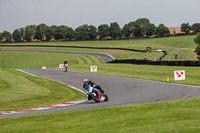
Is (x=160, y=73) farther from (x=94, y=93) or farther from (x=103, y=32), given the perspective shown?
(x=103, y=32)

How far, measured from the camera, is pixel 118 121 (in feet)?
27.7

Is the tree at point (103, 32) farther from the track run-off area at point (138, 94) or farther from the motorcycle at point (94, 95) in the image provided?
the motorcycle at point (94, 95)

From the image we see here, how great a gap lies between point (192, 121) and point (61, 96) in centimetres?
1060

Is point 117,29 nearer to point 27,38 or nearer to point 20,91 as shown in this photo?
point 27,38

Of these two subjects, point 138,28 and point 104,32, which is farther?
point 104,32

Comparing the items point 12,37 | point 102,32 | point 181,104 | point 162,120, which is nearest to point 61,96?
point 181,104

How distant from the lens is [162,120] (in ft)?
26.8

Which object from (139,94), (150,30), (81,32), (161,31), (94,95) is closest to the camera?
(94,95)

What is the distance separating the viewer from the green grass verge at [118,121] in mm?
7427

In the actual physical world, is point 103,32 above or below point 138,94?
above

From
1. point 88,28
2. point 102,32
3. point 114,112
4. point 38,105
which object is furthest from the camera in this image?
point 88,28

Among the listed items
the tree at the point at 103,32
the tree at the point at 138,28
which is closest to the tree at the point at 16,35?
the tree at the point at 103,32

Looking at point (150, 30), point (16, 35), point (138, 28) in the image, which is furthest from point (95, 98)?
point (16, 35)

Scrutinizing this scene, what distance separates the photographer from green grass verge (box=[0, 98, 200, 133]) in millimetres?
7427
